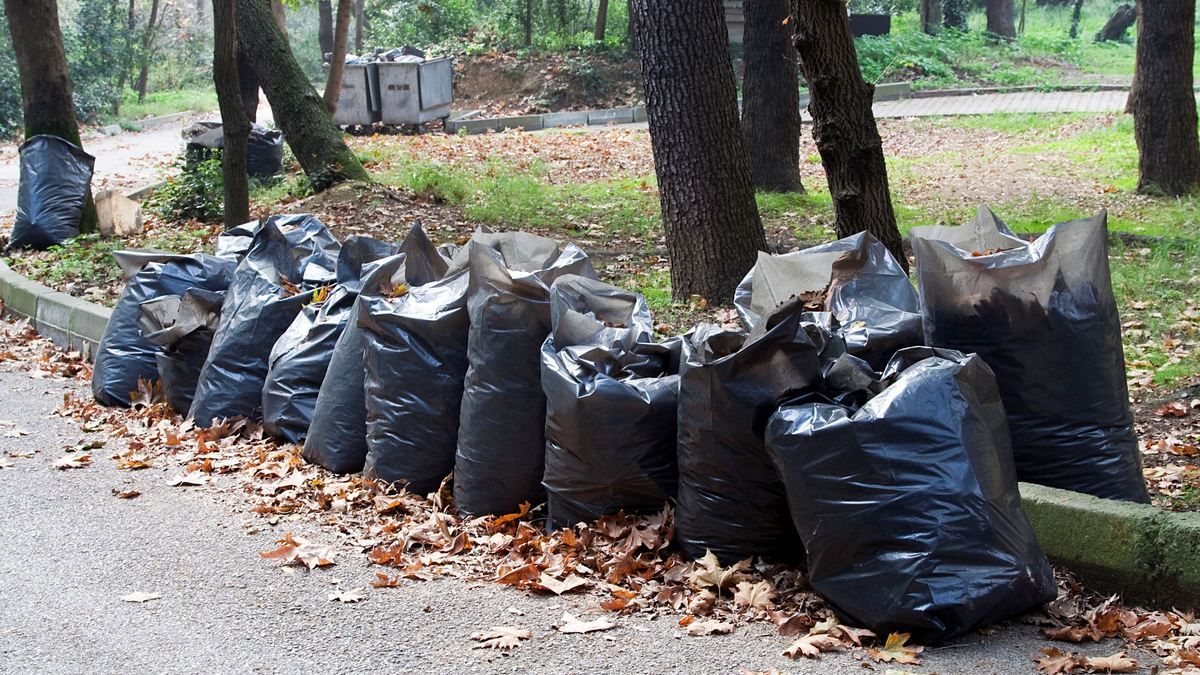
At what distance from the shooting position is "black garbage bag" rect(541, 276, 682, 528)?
3961 millimetres

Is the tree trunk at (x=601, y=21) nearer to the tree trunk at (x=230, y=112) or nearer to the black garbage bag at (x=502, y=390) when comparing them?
the tree trunk at (x=230, y=112)

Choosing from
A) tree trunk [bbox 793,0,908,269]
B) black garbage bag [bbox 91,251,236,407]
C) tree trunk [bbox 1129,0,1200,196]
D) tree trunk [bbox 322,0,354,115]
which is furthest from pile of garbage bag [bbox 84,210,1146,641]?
tree trunk [bbox 322,0,354,115]

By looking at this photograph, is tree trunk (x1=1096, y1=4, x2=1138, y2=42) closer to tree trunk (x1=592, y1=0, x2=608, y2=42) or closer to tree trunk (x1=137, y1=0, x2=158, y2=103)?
tree trunk (x1=592, y1=0, x2=608, y2=42)

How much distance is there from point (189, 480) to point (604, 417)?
2144 millimetres

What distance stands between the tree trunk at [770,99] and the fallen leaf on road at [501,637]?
770 centimetres

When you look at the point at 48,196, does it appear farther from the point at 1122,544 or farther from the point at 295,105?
the point at 1122,544

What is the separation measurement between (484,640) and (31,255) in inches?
316

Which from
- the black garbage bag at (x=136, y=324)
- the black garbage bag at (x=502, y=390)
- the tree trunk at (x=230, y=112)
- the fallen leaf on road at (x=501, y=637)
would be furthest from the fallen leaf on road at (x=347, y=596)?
the tree trunk at (x=230, y=112)

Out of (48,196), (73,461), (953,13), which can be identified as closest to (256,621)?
(73,461)

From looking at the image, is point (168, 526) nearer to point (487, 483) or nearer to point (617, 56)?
point (487, 483)

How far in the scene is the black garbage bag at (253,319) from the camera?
5.64 metres

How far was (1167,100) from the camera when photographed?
10.2 metres

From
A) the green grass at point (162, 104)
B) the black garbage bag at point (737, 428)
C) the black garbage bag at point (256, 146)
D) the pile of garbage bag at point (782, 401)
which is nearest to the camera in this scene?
the pile of garbage bag at point (782, 401)

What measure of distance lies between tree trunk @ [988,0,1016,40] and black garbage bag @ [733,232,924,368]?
26.3 metres
